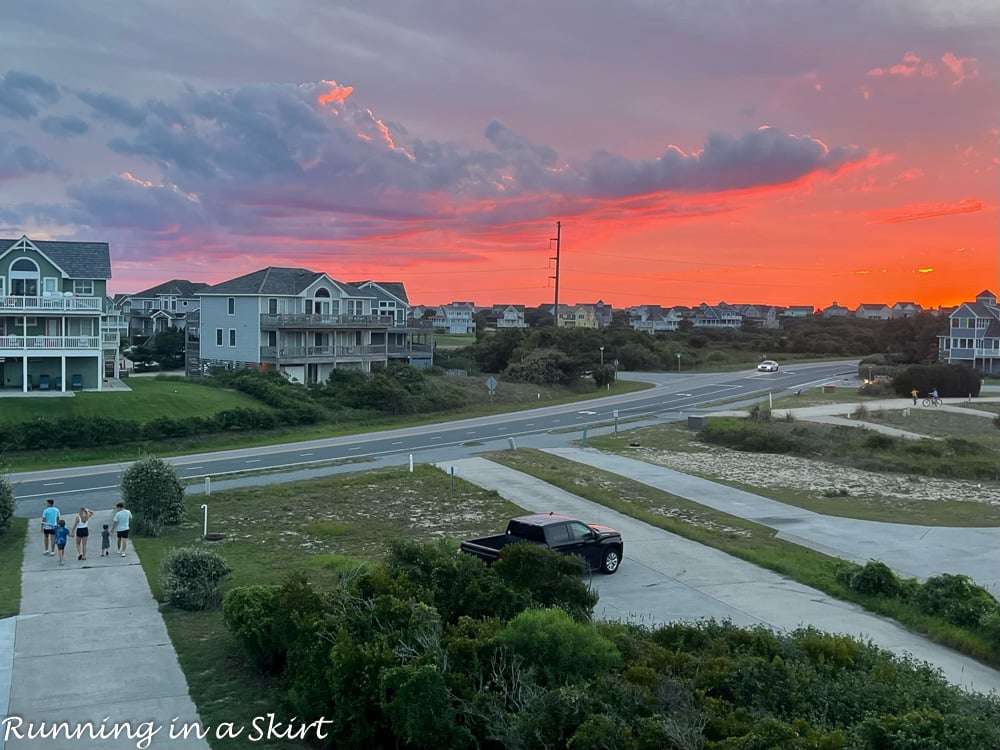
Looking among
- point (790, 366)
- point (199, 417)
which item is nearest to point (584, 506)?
point (199, 417)

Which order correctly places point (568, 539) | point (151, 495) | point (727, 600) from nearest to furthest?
point (727, 600) < point (568, 539) < point (151, 495)

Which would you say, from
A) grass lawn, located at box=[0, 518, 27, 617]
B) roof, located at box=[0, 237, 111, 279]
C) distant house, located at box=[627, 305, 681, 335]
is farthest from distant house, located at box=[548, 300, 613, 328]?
grass lawn, located at box=[0, 518, 27, 617]

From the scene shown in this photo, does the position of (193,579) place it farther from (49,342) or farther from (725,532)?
(49,342)

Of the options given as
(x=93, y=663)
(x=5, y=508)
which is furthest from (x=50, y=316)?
(x=93, y=663)

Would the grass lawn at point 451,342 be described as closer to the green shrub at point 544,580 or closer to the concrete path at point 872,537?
the concrete path at point 872,537

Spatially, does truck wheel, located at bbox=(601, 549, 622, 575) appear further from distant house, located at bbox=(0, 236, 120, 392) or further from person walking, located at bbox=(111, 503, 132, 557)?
distant house, located at bbox=(0, 236, 120, 392)
